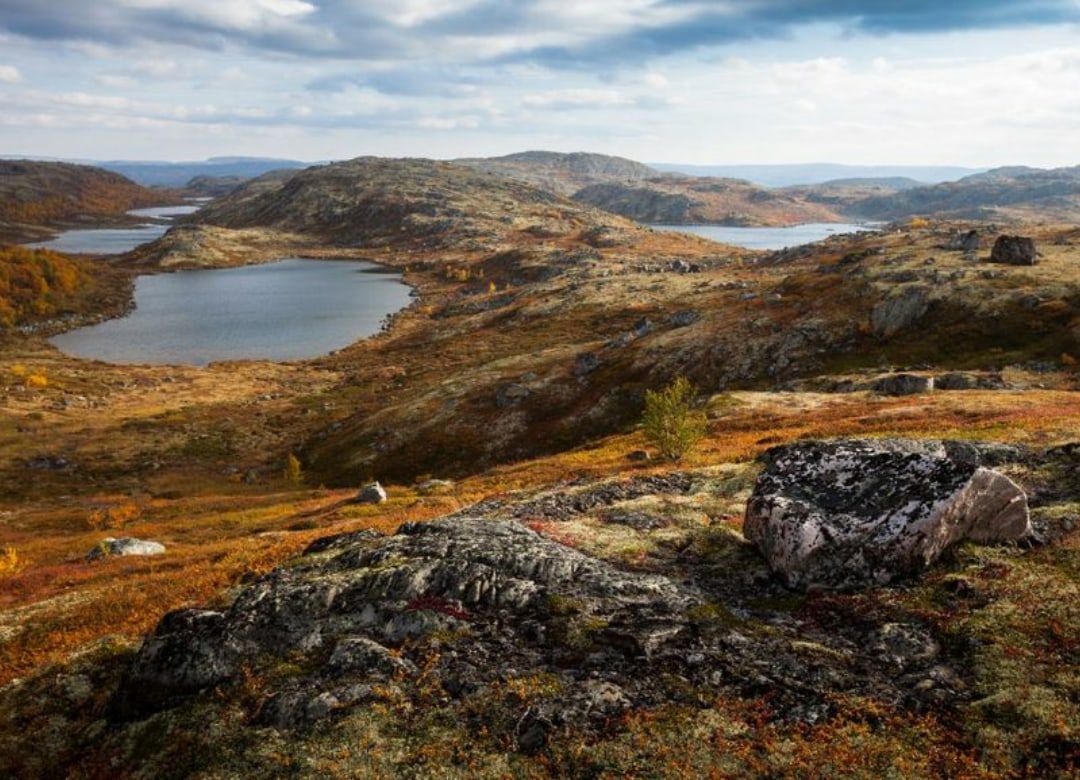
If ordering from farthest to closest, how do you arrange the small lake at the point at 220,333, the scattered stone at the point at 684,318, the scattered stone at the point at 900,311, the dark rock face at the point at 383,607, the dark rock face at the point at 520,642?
1. the small lake at the point at 220,333
2. the scattered stone at the point at 684,318
3. the scattered stone at the point at 900,311
4. the dark rock face at the point at 383,607
5. the dark rock face at the point at 520,642

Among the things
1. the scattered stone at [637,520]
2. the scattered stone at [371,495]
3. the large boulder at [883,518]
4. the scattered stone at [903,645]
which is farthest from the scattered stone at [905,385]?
the scattered stone at [903,645]

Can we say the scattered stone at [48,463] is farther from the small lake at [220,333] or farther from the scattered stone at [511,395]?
the small lake at [220,333]

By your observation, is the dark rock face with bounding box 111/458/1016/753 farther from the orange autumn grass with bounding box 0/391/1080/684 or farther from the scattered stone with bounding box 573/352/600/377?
the scattered stone with bounding box 573/352/600/377

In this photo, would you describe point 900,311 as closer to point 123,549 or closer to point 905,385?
point 905,385

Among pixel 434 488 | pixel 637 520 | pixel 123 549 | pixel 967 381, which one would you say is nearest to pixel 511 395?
pixel 434 488

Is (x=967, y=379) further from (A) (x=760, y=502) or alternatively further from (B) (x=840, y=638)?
(B) (x=840, y=638)

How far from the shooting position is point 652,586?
2117 centimetres

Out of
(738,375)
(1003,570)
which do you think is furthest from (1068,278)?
(1003,570)

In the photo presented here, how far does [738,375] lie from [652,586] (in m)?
62.5

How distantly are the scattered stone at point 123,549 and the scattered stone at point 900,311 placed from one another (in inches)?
3093

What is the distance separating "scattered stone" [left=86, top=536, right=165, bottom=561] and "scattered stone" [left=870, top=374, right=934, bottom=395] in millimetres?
61948

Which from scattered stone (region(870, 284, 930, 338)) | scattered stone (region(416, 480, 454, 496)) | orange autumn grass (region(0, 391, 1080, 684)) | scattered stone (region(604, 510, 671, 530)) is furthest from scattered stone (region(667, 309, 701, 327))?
scattered stone (region(604, 510, 671, 530))

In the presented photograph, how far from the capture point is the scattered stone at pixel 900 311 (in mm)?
77812

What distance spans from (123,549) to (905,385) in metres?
65.4
